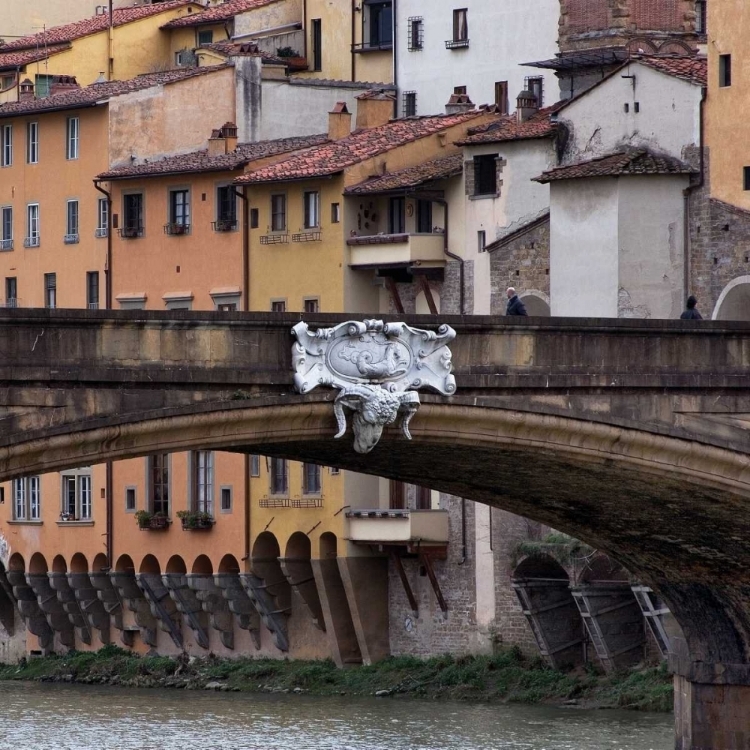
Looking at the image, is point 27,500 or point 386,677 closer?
point 386,677

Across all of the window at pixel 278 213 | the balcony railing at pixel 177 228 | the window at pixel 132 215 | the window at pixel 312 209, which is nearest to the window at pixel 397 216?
the window at pixel 312 209

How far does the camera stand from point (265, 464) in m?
59.7

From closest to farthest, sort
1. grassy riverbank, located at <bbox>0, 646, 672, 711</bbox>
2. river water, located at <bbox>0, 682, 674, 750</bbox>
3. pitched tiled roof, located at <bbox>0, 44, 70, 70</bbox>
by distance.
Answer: river water, located at <bbox>0, 682, 674, 750</bbox>
grassy riverbank, located at <bbox>0, 646, 672, 711</bbox>
pitched tiled roof, located at <bbox>0, 44, 70, 70</bbox>

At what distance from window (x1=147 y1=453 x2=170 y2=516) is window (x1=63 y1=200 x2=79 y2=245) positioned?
5040 mm

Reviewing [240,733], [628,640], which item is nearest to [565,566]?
[628,640]

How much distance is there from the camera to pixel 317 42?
66062 millimetres

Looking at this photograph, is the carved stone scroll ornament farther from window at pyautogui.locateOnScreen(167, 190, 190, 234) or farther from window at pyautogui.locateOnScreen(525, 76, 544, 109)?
window at pyautogui.locateOnScreen(167, 190, 190, 234)

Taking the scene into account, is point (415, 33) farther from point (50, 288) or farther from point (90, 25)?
point (90, 25)

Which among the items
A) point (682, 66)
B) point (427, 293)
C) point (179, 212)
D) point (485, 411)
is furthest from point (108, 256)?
point (485, 411)

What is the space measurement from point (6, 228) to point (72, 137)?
10.8ft

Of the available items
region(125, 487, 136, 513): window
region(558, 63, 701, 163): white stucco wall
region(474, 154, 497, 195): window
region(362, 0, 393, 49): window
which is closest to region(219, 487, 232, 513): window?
region(125, 487, 136, 513): window

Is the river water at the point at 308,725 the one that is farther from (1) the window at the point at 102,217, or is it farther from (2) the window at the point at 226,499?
(1) the window at the point at 102,217

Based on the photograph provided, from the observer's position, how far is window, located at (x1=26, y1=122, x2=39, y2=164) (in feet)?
217

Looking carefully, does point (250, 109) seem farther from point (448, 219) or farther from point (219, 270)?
point (448, 219)
